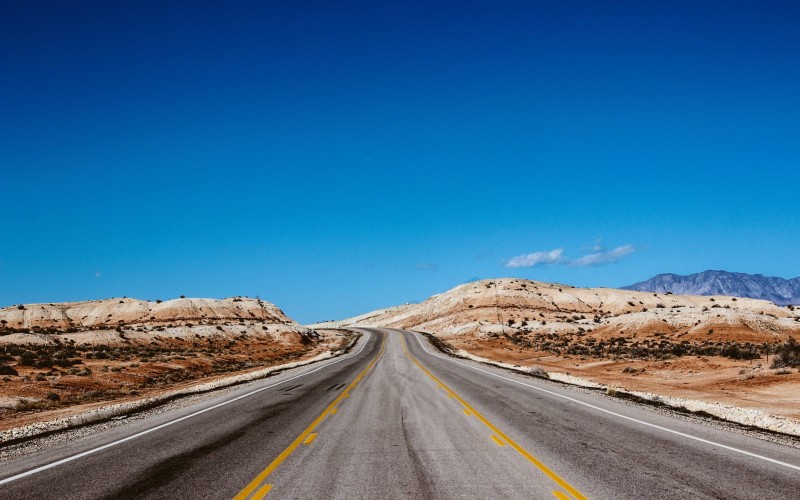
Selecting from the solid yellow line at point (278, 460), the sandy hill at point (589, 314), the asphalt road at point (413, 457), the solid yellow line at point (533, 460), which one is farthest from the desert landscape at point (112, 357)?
the sandy hill at point (589, 314)

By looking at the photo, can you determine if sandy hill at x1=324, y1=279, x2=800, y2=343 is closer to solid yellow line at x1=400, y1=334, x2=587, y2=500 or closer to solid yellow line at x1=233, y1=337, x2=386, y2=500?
solid yellow line at x1=400, y1=334, x2=587, y2=500

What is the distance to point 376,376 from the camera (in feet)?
87.8

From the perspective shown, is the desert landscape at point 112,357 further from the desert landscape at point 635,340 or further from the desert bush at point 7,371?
the desert landscape at point 635,340

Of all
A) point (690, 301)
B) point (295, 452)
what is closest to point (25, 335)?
point (295, 452)

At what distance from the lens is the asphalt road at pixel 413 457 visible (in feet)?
24.5

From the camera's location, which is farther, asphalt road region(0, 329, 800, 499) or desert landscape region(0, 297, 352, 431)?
desert landscape region(0, 297, 352, 431)

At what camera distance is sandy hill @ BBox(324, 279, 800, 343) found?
63.8 metres

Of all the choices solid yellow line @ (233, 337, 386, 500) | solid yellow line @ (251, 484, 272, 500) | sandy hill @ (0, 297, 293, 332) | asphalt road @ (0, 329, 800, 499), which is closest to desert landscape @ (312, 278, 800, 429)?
asphalt road @ (0, 329, 800, 499)

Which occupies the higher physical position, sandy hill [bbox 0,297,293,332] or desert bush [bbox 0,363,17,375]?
sandy hill [bbox 0,297,293,332]

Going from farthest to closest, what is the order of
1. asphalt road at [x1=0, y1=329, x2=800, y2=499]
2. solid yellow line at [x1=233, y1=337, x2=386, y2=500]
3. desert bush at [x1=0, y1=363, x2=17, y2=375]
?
desert bush at [x1=0, y1=363, x2=17, y2=375] → asphalt road at [x1=0, y1=329, x2=800, y2=499] → solid yellow line at [x1=233, y1=337, x2=386, y2=500]

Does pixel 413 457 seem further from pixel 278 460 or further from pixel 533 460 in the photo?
pixel 278 460

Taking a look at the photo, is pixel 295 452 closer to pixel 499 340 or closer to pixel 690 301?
pixel 499 340

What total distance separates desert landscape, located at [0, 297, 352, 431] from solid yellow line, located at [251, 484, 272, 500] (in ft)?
43.3

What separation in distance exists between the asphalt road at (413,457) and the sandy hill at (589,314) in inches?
2241
